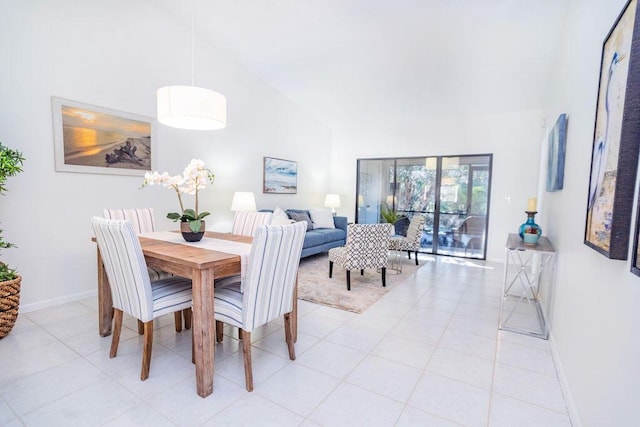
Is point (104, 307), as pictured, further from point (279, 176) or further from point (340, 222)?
point (340, 222)

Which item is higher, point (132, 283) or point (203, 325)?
point (132, 283)

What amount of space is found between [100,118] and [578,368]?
4332mm

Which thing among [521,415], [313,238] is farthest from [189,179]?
[313,238]

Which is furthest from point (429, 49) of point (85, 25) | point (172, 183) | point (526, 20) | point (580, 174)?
point (85, 25)

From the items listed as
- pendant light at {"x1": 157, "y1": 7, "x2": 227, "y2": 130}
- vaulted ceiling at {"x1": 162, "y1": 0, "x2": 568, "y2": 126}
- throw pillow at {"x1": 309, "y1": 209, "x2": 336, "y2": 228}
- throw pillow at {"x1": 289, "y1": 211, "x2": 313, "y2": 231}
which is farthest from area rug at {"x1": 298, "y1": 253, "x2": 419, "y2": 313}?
vaulted ceiling at {"x1": 162, "y1": 0, "x2": 568, "y2": 126}

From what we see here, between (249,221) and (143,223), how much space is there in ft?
3.31

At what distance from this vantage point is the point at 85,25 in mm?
3025

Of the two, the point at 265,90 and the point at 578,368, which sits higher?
the point at 265,90

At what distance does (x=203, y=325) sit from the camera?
5.77ft

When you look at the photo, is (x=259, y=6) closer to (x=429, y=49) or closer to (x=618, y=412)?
(x=429, y=49)

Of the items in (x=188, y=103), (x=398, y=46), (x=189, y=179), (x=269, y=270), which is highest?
(x=398, y=46)

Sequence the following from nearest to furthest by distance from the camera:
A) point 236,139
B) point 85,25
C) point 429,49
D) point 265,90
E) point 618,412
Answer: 1. point 618,412
2. point 85,25
3. point 429,49
4. point 236,139
5. point 265,90

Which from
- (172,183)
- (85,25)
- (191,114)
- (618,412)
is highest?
(85,25)

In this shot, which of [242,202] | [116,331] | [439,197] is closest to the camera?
[116,331]
